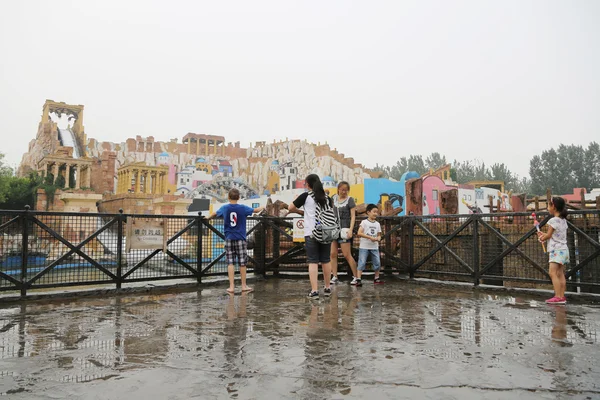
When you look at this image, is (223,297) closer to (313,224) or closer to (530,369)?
(313,224)

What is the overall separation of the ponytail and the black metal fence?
9.22 ft

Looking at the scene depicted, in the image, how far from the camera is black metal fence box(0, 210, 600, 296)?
649 cm

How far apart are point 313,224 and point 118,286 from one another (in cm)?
357

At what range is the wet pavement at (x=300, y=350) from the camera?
265 centimetres

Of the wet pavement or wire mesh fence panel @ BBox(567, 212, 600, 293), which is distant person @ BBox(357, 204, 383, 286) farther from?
wire mesh fence panel @ BBox(567, 212, 600, 293)

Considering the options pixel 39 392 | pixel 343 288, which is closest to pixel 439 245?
pixel 343 288

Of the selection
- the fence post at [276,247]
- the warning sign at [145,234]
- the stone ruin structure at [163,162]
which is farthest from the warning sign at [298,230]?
the stone ruin structure at [163,162]

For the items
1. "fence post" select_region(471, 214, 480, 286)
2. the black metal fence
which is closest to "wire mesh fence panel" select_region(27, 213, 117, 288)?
the black metal fence

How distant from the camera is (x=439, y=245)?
27.0 ft

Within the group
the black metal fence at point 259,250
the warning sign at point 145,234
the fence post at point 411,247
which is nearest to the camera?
the black metal fence at point 259,250

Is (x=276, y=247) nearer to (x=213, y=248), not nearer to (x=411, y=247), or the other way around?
(x=213, y=248)

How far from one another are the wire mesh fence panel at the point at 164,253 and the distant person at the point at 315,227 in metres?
2.73

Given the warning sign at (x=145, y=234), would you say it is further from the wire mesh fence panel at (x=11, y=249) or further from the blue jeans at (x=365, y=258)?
the blue jeans at (x=365, y=258)

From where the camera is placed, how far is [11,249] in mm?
6363
